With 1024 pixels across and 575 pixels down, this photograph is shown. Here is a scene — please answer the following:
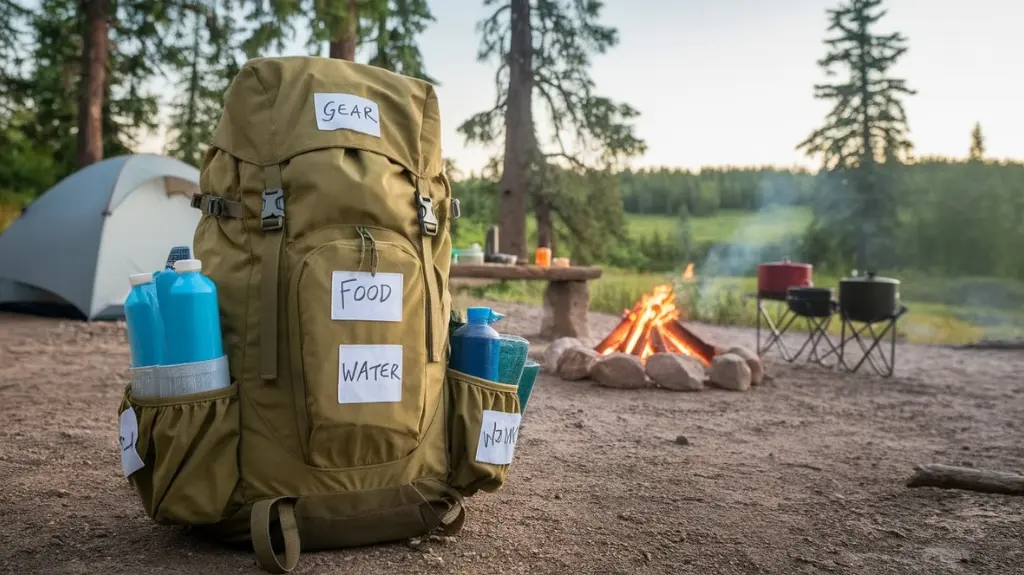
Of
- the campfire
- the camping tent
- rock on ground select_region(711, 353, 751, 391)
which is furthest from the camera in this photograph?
the camping tent

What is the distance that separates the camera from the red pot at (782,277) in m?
7.18

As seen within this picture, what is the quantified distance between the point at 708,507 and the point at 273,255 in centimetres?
172

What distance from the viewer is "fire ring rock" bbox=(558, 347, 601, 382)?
562 centimetres

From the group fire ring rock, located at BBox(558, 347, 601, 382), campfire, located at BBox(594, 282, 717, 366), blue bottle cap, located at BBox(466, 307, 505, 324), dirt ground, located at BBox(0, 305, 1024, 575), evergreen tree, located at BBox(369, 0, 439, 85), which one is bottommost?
dirt ground, located at BBox(0, 305, 1024, 575)

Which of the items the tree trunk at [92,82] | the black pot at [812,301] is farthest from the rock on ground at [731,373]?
the tree trunk at [92,82]

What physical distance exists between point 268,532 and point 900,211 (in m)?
20.1

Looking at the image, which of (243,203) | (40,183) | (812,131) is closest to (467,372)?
(243,203)

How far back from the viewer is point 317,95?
2135mm

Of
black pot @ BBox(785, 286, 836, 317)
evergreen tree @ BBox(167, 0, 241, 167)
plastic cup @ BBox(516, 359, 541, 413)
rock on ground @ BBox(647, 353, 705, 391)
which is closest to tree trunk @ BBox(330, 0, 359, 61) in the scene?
rock on ground @ BBox(647, 353, 705, 391)

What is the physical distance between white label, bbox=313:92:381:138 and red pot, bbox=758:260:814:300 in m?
5.72

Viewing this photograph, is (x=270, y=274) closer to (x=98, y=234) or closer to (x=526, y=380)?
(x=526, y=380)

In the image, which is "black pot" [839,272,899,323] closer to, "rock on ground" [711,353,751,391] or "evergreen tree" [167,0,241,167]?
"rock on ground" [711,353,751,391]

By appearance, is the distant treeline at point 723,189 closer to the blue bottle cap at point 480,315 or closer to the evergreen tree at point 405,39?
the evergreen tree at point 405,39

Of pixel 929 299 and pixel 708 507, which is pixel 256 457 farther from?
pixel 929 299
